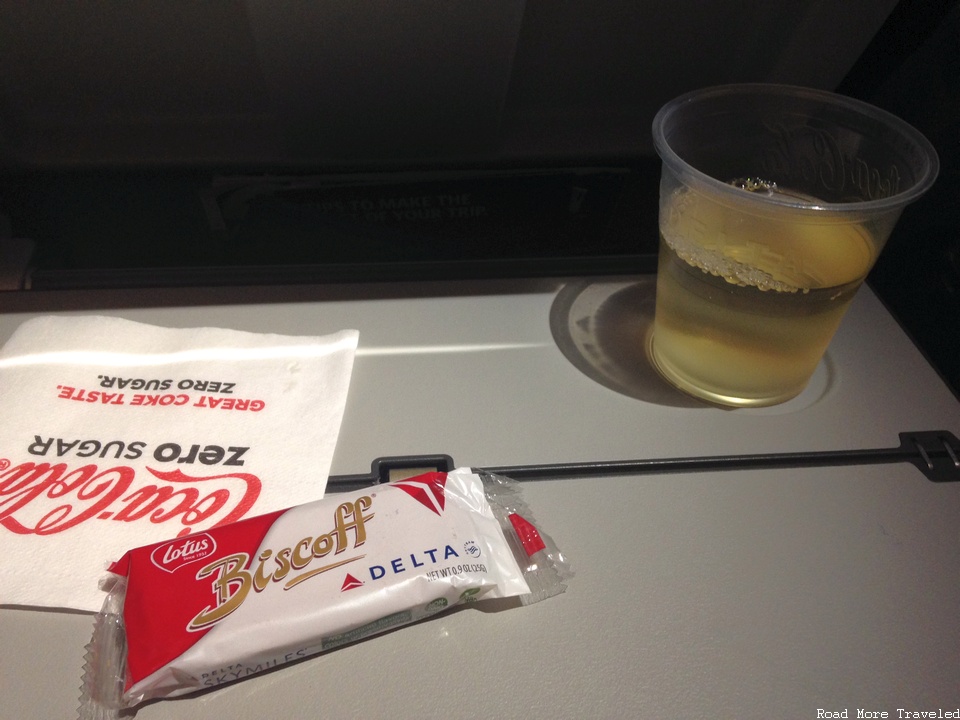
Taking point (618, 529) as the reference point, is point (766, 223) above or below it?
above

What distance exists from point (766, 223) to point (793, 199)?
0.06 metres

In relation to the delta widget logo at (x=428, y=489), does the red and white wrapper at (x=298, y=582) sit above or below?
below

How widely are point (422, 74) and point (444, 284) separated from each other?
175 millimetres

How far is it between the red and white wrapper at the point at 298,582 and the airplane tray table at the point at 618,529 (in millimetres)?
15

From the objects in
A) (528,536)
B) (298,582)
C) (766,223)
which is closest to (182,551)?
(298,582)

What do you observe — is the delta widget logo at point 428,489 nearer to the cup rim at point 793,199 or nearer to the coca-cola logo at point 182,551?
the coca-cola logo at point 182,551

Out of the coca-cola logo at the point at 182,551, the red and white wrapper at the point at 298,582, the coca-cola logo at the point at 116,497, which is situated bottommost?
the red and white wrapper at the point at 298,582

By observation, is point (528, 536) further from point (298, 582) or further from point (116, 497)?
point (116, 497)

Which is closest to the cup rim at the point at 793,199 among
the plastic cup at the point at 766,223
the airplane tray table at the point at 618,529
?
the plastic cup at the point at 766,223

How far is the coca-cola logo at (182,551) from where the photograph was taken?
37cm

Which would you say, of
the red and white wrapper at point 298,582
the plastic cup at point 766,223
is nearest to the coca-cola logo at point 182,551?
the red and white wrapper at point 298,582

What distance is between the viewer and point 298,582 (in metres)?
0.36

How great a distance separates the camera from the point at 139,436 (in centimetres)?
46

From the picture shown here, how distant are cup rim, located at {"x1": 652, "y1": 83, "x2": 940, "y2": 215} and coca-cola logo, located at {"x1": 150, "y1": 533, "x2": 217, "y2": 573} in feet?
1.18
